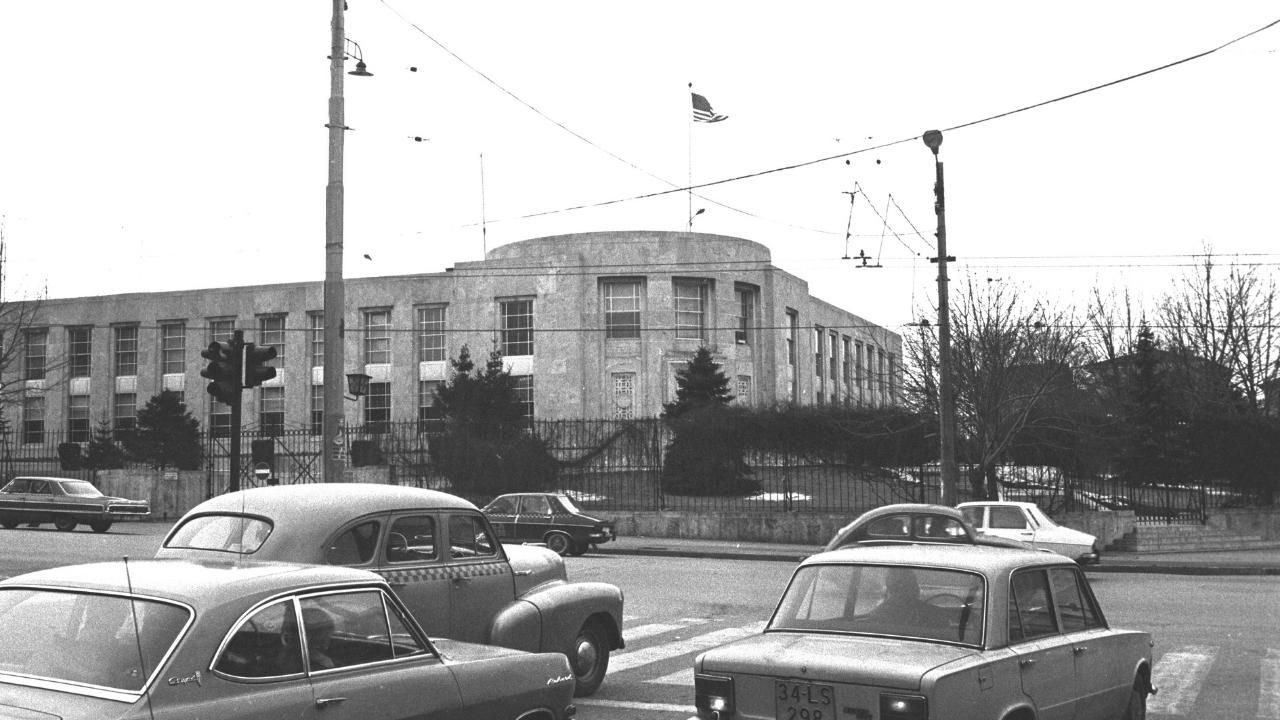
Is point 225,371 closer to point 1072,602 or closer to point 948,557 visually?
point 948,557

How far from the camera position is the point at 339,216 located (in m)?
16.9

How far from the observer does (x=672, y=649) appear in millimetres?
13117

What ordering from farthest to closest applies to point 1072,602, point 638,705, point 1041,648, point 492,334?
point 492,334, point 638,705, point 1072,602, point 1041,648

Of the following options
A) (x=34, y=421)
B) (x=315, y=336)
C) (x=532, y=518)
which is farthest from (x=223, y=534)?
(x=34, y=421)

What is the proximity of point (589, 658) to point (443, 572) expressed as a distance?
1.79m

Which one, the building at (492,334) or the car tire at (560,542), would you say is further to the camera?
the building at (492,334)

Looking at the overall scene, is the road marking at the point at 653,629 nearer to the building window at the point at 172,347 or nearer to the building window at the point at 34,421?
the building window at the point at 172,347

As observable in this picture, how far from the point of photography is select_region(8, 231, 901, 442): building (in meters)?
59.9

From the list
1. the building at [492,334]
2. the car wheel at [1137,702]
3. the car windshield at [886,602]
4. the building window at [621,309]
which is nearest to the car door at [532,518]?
the car wheel at [1137,702]

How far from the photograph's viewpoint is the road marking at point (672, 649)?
12.2 meters

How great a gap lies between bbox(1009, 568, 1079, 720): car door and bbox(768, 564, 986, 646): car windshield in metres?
0.30

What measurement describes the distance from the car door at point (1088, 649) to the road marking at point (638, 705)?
10.9 feet

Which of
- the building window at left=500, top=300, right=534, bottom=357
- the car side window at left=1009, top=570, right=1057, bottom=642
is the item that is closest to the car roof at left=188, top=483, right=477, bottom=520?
the car side window at left=1009, top=570, right=1057, bottom=642

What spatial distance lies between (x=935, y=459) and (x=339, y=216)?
22.4 meters
